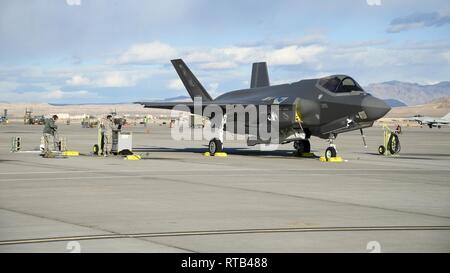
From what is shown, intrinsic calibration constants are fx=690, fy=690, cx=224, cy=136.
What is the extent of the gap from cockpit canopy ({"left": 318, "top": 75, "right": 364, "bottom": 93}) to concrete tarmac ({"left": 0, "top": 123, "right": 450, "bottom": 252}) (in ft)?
17.0

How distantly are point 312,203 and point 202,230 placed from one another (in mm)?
4096

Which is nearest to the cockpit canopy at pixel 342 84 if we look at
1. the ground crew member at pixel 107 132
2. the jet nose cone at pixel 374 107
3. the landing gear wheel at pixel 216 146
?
the jet nose cone at pixel 374 107

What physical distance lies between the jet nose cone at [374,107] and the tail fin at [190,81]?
10.7 m

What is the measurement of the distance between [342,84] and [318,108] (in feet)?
4.38

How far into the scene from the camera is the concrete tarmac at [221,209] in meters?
9.19

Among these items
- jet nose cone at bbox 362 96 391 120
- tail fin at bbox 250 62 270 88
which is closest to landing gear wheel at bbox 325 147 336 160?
jet nose cone at bbox 362 96 391 120

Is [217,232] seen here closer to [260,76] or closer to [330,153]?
[330,153]

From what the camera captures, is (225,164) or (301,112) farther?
(301,112)

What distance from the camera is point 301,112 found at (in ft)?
91.7

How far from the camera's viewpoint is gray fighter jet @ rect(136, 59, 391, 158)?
1048 inches

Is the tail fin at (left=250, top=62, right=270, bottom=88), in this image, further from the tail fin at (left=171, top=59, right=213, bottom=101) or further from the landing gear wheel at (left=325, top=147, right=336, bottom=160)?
the landing gear wheel at (left=325, top=147, right=336, bottom=160)
